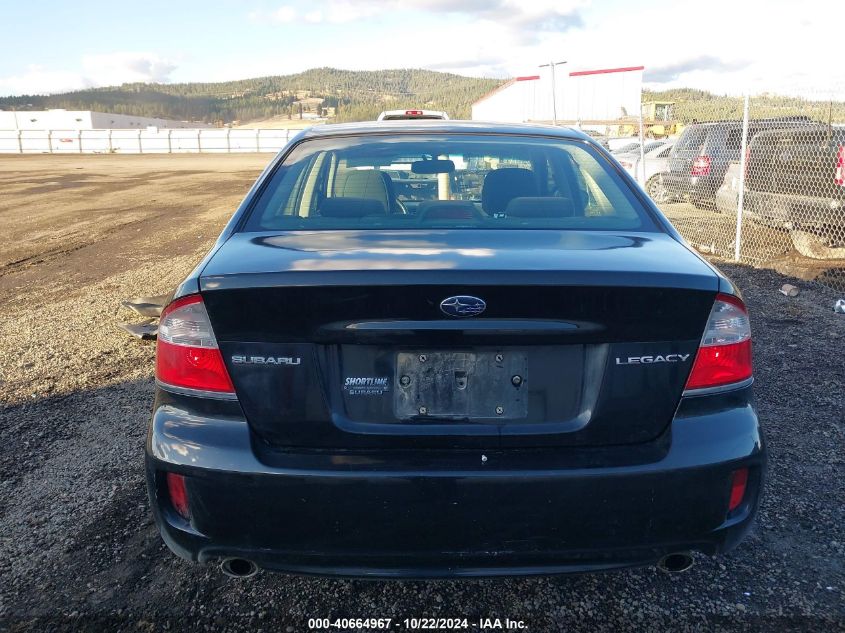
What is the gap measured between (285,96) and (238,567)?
479 ft

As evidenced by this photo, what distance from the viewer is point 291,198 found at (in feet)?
9.52

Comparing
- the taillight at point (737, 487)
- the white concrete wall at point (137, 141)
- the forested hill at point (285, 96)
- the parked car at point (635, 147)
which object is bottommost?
the taillight at point (737, 487)

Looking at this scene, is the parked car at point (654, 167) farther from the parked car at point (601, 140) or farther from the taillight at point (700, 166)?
the taillight at point (700, 166)

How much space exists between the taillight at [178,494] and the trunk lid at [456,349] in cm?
28

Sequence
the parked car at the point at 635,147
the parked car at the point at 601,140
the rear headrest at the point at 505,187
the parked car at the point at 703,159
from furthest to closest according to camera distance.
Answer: the parked car at the point at 635,147, the parked car at the point at 703,159, the parked car at the point at 601,140, the rear headrest at the point at 505,187

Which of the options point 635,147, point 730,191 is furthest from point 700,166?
point 635,147

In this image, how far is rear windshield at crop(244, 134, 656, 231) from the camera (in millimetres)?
2650

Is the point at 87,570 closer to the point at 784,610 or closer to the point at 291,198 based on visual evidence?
the point at 291,198

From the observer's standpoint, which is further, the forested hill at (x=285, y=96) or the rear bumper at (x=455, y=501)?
the forested hill at (x=285, y=96)

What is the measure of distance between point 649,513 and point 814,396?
3009 millimetres

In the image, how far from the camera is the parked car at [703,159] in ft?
36.3

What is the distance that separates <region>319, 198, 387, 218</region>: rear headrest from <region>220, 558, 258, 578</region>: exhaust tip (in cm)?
128

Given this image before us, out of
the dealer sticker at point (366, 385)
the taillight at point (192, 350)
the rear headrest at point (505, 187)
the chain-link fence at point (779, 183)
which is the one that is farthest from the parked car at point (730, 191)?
the taillight at point (192, 350)

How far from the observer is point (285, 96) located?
5468 inches
